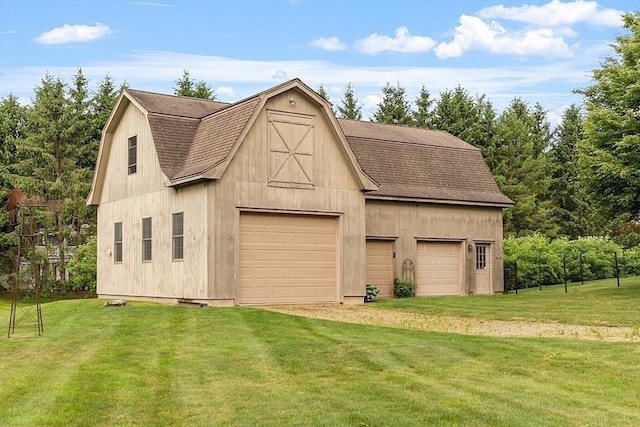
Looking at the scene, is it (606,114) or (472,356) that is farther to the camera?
(606,114)

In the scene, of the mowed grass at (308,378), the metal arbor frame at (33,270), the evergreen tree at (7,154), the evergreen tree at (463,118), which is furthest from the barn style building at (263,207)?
the evergreen tree at (463,118)

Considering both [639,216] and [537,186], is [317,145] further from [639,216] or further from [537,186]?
[537,186]

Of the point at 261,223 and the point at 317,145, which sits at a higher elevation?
the point at 317,145

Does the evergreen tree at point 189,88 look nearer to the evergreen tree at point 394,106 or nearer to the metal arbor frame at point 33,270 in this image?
the evergreen tree at point 394,106

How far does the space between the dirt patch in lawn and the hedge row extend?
12816 mm

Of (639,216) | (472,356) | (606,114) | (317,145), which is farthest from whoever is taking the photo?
(639,216)

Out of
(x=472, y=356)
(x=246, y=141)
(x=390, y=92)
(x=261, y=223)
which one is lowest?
(x=472, y=356)

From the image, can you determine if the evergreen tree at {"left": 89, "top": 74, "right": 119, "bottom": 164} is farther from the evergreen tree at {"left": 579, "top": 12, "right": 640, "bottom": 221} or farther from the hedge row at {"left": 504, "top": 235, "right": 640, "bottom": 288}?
the evergreen tree at {"left": 579, "top": 12, "right": 640, "bottom": 221}

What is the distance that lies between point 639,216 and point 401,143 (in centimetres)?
830

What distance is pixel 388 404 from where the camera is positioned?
8469mm

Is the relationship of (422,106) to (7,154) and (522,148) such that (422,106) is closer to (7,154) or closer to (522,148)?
(522,148)

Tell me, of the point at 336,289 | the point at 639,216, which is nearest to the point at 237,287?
the point at 336,289

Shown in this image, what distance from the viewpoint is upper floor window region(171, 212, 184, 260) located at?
21125 mm

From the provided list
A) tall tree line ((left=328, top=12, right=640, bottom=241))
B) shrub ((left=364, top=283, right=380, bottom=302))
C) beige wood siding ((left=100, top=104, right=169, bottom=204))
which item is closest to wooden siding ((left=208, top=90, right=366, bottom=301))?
shrub ((left=364, top=283, right=380, bottom=302))
